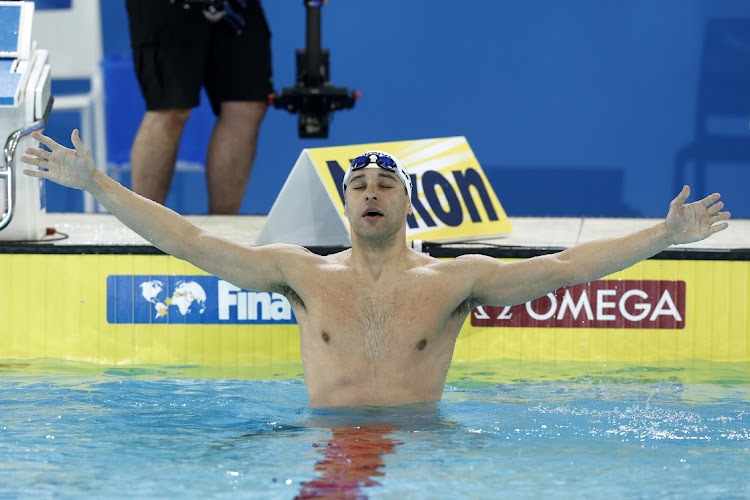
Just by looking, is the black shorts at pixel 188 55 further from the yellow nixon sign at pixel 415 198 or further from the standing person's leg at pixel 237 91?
the yellow nixon sign at pixel 415 198

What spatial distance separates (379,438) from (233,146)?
9.73 feet

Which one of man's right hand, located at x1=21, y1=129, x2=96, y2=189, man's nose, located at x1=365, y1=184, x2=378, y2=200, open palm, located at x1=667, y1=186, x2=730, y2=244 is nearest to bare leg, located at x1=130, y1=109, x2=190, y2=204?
man's right hand, located at x1=21, y1=129, x2=96, y2=189

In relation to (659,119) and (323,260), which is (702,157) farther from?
(323,260)

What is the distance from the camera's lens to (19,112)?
527cm

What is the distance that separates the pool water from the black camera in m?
1.69

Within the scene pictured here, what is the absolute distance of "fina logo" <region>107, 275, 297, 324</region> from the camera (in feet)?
17.5

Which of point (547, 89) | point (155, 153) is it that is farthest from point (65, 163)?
point (547, 89)

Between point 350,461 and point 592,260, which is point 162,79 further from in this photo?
point 350,461

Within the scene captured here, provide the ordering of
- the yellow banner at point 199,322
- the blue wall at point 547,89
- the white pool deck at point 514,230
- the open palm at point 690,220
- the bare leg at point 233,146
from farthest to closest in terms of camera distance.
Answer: the blue wall at point 547,89
the bare leg at point 233,146
the white pool deck at point 514,230
the yellow banner at point 199,322
the open palm at point 690,220

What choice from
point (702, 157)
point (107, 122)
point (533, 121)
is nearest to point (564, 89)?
point (533, 121)

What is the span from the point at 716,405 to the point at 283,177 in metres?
4.45

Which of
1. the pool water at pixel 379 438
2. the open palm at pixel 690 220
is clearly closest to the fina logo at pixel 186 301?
the pool water at pixel 379 438

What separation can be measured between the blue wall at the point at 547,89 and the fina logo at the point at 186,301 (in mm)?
2877

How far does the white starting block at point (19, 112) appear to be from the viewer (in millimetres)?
5172
